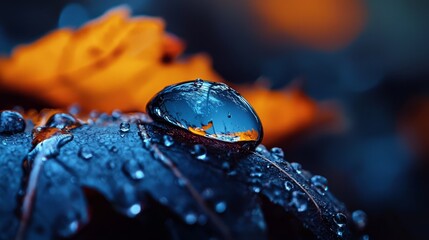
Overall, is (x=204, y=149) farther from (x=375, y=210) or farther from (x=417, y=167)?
(x=417, y=167)

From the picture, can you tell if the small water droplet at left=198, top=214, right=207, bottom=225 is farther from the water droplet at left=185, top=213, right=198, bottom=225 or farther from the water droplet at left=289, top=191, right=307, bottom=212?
the water droplet at left=289, top=191, right=307, bottom=212

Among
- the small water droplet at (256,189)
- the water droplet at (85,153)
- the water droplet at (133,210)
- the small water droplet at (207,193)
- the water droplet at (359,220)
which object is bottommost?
the water droplet at (359,220)

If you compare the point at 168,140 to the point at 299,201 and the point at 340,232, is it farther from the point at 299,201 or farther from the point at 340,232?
the point at 340,232

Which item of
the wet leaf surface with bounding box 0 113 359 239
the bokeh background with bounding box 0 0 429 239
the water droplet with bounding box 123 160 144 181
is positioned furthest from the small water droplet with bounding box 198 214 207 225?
the bokeh background with bounding box 0 0 429 239

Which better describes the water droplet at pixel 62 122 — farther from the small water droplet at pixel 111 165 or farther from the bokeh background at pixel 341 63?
the bokeh background at pixel 341 63

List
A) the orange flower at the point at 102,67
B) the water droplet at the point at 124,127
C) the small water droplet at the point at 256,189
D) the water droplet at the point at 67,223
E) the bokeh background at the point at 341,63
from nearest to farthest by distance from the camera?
the water droplet at the point at 67,223 < the small water droplet at the point at 256,189 < the water droplet at the point at 124,127 < the orange flower at the point at 102,67 < the bokeh background at the point at 341,63

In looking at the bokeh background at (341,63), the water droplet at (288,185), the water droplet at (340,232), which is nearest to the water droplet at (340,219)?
the water droplet at (340,232)
